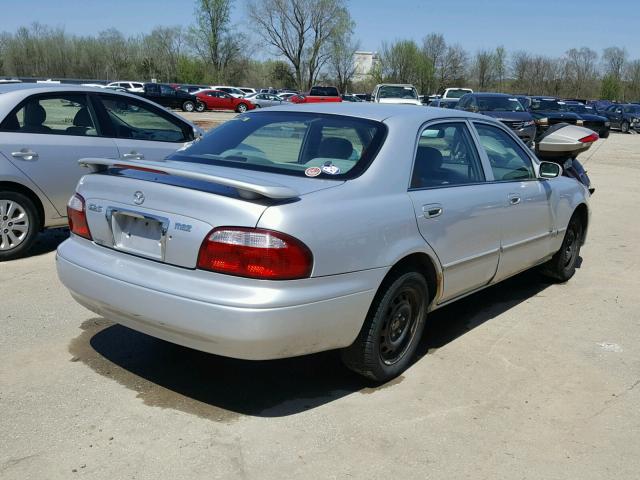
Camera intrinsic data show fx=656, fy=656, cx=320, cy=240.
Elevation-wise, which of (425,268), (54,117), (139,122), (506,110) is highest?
(54,117)

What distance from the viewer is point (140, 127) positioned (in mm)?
7000

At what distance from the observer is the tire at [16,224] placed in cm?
604

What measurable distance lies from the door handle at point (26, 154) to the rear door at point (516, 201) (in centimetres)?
403

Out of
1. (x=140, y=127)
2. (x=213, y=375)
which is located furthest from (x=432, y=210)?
(x=140, y=127)

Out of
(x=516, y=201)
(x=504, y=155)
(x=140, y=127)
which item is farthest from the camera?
(x=140, y=127)

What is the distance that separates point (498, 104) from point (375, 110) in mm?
15424

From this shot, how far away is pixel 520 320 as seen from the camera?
17.0 ft

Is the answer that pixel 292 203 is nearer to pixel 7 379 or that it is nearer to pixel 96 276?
pixel 96 276

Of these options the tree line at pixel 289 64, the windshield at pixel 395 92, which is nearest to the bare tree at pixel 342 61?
the tree line at pixel 289 64

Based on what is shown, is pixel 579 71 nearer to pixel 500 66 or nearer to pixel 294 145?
pixel 500 66

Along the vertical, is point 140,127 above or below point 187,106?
above

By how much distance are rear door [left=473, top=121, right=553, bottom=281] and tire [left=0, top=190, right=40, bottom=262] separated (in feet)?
13.7

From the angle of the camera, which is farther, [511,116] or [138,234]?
[511,116]

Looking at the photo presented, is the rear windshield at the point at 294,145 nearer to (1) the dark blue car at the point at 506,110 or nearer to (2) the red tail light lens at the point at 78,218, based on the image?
(2) the red tail light lens at the point at 78,218
